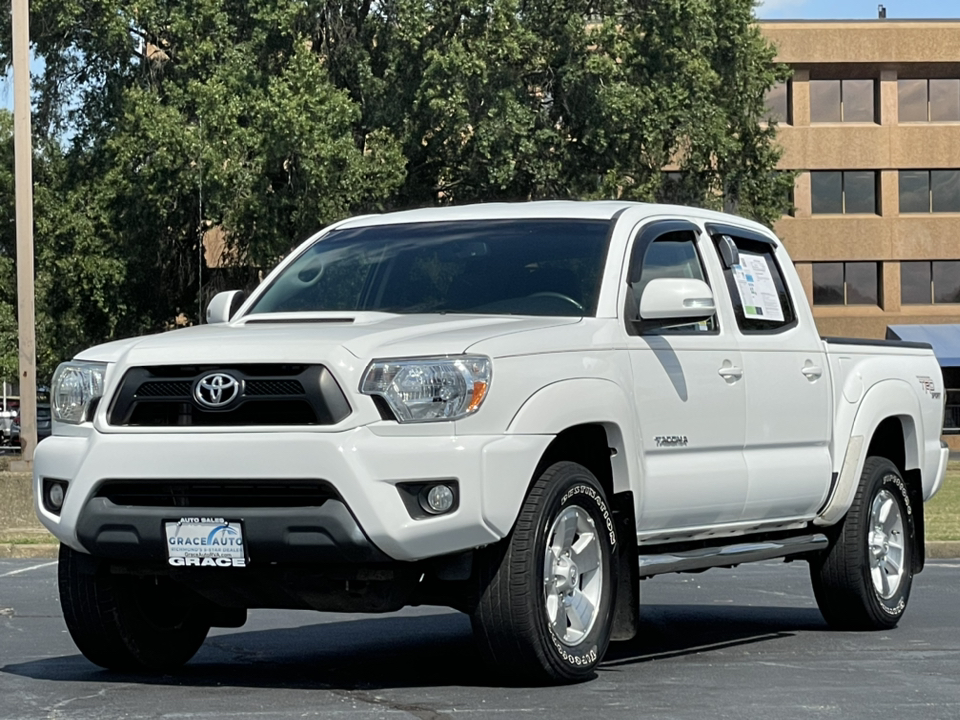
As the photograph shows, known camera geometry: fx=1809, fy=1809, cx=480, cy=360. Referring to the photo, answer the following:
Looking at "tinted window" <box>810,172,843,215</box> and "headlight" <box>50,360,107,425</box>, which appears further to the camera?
"tinted window" <box>810,172,843,215</box>

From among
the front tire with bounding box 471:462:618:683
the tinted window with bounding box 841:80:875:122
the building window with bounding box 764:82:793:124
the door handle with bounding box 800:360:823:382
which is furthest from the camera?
the tinted window with bounding box 841:80:875:122

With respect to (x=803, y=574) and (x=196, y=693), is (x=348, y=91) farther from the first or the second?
(x=196, y=693)

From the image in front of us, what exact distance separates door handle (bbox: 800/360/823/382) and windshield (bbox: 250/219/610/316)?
4.63 feet

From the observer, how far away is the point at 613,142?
3562 centimetres

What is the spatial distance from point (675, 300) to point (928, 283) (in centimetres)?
5256

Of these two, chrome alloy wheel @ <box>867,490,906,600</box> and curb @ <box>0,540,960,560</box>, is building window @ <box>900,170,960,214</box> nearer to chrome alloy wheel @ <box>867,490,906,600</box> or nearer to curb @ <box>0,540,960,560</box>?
curb @ <box>0,540,960,560</box>

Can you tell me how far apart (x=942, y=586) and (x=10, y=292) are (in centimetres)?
2805

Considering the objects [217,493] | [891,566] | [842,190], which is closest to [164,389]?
[217,493]

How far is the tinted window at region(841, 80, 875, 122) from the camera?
2270 inches

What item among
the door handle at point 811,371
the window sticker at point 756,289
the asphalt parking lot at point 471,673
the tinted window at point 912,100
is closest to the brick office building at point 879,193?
the tinted window at point 912,100

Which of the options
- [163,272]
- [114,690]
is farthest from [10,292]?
[114,690]

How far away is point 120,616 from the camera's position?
290 inches

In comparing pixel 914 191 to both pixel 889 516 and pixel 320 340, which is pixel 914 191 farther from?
pixel 320 340

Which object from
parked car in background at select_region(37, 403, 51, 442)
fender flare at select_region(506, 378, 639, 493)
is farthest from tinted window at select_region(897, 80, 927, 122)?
fender flare at select_region(506, 378, 639, 493)
